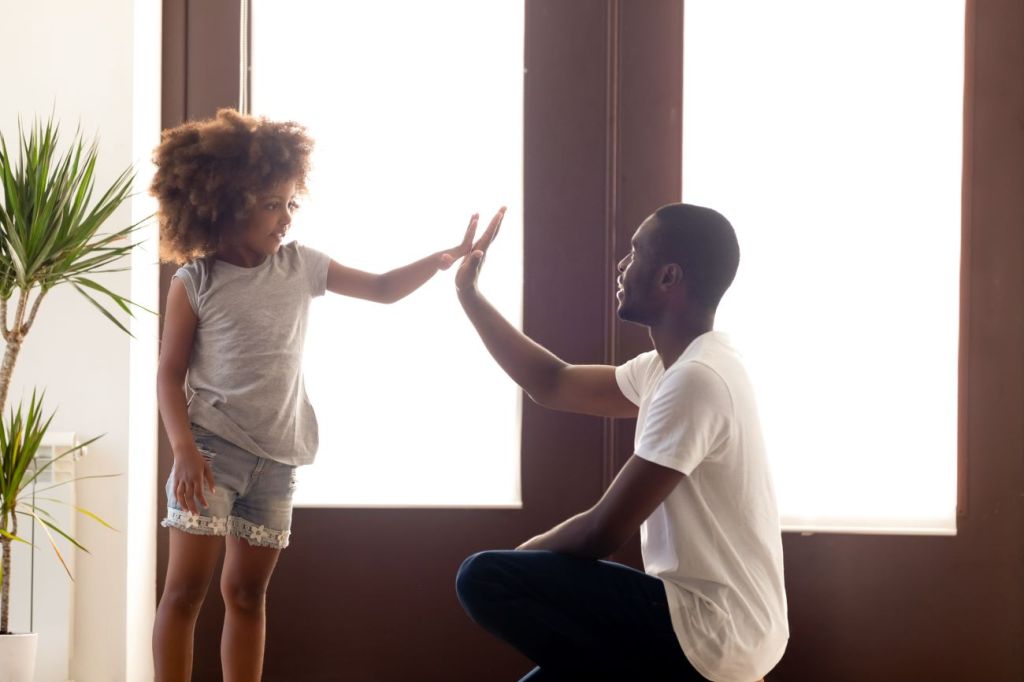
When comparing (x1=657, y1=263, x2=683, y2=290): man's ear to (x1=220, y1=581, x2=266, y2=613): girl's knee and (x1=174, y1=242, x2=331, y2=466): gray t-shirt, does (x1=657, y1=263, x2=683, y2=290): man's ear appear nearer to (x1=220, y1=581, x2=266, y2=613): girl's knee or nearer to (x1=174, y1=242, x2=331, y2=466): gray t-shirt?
(x1=174, y1=242, x2=331, y2=466): gray t-shirt

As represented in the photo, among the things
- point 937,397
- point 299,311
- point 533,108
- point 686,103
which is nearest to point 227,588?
point 299,311

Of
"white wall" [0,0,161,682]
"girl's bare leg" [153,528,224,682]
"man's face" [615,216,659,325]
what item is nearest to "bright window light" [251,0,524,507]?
"white wall" [0,0,161,682]

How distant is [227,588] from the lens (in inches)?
75.8

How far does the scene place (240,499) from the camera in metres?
1.92

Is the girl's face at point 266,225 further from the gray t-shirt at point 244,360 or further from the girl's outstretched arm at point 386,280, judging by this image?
the girl's outstretched arm at point 386,280

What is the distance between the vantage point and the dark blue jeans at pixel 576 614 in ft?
5.26

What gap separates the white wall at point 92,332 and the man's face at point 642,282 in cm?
112

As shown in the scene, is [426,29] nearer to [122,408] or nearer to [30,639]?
[122,408]

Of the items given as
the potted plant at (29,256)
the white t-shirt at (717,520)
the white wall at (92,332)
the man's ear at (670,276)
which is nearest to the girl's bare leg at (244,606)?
the potted plant at (29,256)

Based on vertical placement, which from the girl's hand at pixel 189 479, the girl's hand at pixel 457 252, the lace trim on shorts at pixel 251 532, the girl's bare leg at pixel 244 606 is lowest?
the girl's bare leg at pixel 244 606

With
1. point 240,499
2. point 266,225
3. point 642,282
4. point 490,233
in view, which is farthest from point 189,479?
point 642,282

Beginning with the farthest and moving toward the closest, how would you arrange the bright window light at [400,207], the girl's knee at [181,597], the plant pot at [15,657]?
the bright window light at [400,207], the plant pot at [15,657], the girl's knee at [181,597]

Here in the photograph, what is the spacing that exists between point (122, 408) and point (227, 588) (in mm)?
537

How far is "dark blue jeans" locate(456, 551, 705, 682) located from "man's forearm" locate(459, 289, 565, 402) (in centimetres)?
50
